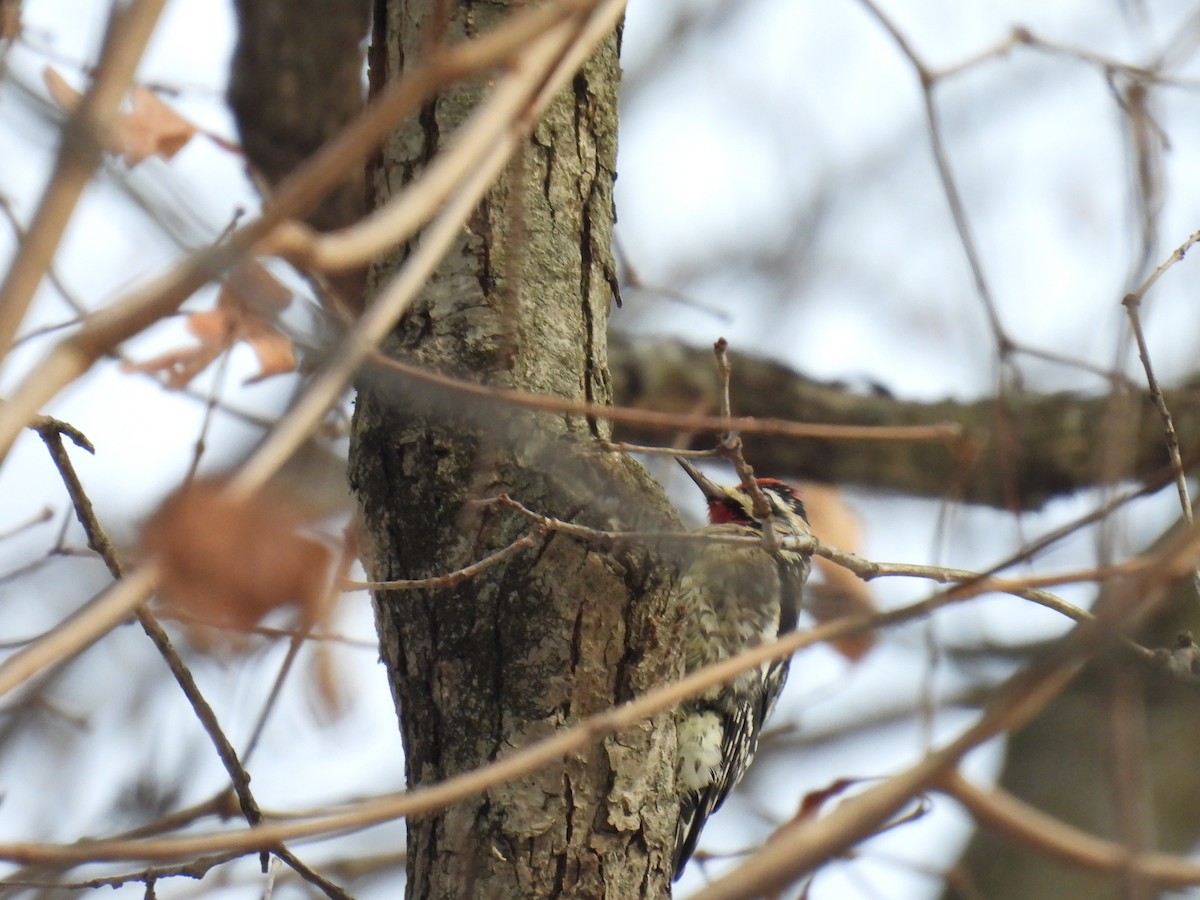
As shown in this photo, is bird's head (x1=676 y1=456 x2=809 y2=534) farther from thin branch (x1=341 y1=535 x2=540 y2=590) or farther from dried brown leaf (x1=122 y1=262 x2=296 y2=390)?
thin branch (x1=341 y1=535 x2=540 y2=590)

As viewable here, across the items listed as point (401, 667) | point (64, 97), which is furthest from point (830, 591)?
point (64, 97)

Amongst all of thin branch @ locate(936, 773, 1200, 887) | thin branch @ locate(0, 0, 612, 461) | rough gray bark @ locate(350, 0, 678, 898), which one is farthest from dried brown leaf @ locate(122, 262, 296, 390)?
thin branch @ locate(936, 773, 1200, 887)

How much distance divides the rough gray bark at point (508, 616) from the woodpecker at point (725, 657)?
0.98 meters

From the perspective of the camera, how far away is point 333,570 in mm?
2748

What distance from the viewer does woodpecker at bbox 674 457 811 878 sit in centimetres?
412

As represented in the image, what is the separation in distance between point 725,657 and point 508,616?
1724mm

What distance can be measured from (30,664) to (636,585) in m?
1.92

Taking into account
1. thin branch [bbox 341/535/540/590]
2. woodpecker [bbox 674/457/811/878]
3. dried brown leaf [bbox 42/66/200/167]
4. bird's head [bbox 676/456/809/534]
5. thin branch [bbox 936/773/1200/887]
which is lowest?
thin branch [bbox 936/773/1200/887]

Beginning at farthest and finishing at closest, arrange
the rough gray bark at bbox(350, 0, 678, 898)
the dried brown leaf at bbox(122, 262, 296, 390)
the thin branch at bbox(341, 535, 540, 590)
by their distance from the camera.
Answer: the dried brown leaf at bbox(122, 262, 296, 390) → the rough gray bark at bbox(350, 0, 678, 898) → the thin branch at bbox(341, 535, 540, 590)

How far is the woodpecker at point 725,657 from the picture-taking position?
412 cm

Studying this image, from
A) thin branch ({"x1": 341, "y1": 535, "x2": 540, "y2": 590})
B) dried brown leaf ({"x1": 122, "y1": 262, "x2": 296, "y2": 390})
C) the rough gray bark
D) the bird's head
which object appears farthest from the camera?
the bird's head

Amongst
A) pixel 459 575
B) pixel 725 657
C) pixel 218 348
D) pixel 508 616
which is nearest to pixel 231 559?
pixel 459 575

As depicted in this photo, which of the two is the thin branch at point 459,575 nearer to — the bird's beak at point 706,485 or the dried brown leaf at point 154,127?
the dried brown leaf at point 154,127

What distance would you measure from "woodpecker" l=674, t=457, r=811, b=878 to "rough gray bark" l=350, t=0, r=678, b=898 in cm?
98
